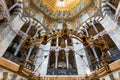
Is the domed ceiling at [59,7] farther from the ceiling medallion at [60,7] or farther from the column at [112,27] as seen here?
the column at [112,27]

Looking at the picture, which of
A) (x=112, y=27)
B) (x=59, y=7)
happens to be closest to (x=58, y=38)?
(x=112, y=27)

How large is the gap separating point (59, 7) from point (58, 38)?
17.5ft

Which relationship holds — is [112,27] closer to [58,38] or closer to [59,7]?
[58,38]

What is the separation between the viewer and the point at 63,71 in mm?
9680

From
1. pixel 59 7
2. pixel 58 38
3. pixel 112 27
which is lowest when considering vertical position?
pixel 112 27

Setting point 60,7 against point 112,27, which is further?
point 60,7

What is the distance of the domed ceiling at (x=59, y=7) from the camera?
1395 cm

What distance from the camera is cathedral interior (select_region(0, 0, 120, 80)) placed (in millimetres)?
7620

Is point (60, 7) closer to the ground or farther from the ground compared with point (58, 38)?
farther from the ground

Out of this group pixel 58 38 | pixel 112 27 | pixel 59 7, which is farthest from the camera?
pixel 59 7

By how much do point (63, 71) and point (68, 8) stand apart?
25.5ft

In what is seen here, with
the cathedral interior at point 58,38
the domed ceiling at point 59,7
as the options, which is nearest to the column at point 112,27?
the cathedral interior at point 58,38

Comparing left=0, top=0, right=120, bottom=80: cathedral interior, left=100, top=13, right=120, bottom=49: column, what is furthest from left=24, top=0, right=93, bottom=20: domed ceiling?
left=100, top=13, right=120, bottom=49: column

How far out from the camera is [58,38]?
11219 mm
